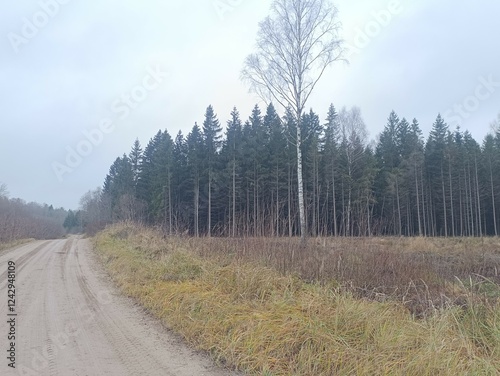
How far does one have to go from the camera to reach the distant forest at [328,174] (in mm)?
→ 36906

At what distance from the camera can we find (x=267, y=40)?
18.4 meters

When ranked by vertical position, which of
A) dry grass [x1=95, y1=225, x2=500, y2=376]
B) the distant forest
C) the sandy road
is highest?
the distant forest

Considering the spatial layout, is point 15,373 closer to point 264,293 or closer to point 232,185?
point 264,293

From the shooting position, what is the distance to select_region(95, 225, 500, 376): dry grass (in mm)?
4152

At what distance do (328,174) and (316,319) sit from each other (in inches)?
1312

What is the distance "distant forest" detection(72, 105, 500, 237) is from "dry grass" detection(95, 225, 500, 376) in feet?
79.9

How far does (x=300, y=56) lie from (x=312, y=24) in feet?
5.45

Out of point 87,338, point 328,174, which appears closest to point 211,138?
point 328,174

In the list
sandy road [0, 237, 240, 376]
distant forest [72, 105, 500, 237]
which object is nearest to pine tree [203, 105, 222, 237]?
distant forest [72, 105, 500, 237]

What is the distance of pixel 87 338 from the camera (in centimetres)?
532

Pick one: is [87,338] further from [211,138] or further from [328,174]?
[211,138]

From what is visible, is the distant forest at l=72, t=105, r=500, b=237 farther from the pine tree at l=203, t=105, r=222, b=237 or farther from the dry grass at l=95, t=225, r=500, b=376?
the dry grass at l=95, t=225, r=500, b=376

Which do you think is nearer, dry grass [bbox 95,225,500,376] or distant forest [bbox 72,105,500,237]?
dry grass [bbox 95,225,500,376]

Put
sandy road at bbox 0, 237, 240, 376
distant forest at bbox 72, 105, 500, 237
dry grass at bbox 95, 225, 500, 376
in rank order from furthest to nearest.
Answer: distant forest at bbox 72, 105, 500, 237 → sandy road at bbox 0, 237, 240, 376 → dry grass at bbox 95, 225, 500, 376
